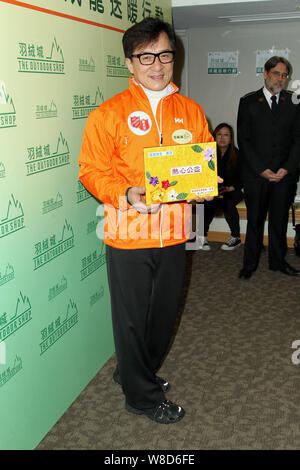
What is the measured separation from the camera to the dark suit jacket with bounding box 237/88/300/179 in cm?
361

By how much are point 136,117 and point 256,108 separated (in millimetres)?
2022

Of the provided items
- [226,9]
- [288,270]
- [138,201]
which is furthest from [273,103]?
[138,201]

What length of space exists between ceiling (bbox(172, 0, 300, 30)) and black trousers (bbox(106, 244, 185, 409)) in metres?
2.09

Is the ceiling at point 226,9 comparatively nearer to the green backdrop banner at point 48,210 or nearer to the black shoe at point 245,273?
the green backdrop banner at point 48,210

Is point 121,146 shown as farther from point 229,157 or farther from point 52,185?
point 229,157

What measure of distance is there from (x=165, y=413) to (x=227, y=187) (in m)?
2.70

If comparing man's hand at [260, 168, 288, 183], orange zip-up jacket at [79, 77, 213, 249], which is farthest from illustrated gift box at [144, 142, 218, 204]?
man's hand at [260, 168, 288, 183]

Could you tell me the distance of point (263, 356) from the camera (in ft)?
8.87

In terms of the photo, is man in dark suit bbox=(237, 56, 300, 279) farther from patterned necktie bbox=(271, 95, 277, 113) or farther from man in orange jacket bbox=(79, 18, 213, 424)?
man in orange jacket bbox=(79, 18, 213, 424)

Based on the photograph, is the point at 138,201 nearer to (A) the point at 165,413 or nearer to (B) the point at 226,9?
(A) the point at 165,413

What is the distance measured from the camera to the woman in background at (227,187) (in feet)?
14.5

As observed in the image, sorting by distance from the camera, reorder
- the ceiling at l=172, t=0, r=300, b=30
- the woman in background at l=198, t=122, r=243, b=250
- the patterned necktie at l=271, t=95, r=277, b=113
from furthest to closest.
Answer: the woman in background at l=198, t=122, r=243, b=250 < the patterned necktie at l=271, t=95, r=277, b=113 < the ceiling at l=172, t=0, r=300, b=30

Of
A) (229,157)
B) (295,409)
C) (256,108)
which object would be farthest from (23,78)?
(229,157)

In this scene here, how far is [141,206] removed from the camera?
175cm
